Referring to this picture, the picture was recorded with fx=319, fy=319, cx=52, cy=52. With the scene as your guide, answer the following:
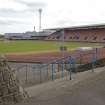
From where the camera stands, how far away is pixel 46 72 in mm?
18766

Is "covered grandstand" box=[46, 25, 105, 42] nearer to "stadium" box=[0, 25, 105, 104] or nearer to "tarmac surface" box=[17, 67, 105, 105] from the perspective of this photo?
"stadium" box=[0, 25, 105, 104]

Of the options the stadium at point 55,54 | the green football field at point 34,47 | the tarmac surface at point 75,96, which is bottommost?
the green football field at point 34,47

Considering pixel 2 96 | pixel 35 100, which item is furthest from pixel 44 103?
pixel 2 96

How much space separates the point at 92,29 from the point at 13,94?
84.3 meters

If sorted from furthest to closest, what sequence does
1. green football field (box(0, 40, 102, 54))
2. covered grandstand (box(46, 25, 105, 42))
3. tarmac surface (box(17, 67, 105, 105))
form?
covered grandstand (box(46, 25, 105, 42)), green football field (box(0, 40, 102, 54)), tarmac surface (box(17, 67, 105, 105))

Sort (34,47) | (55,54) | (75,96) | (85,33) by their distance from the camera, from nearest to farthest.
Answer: (75,96) < (55,54) < (34,47) < (85,33)

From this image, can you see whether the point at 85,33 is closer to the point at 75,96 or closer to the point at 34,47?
the point at 34,47

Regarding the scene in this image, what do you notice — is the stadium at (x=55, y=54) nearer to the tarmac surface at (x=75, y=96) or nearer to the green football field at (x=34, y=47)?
the green football field at (x=34, y=47)

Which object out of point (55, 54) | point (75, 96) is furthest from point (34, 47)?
point (75, 96)

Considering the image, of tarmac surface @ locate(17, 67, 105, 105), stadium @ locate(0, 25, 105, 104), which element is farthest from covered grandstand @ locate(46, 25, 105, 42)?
tarmac surface @ locate(17, 67, 105, 105)

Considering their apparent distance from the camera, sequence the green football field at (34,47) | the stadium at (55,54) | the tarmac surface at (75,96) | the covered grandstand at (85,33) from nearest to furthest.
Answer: the tarmac surface at (75,96) < the stadium at (55,54) < the green football field at (34,47) < the covered grandstand at (85,33)

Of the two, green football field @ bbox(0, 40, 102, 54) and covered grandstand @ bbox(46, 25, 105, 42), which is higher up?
covered grandstand @ bbox(46, 25, 105, 42)

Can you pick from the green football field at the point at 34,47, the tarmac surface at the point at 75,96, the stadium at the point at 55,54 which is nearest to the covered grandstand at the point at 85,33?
the stadium at the point at 55,54

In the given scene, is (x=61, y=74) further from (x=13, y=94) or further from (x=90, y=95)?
(x=13, y=94)
